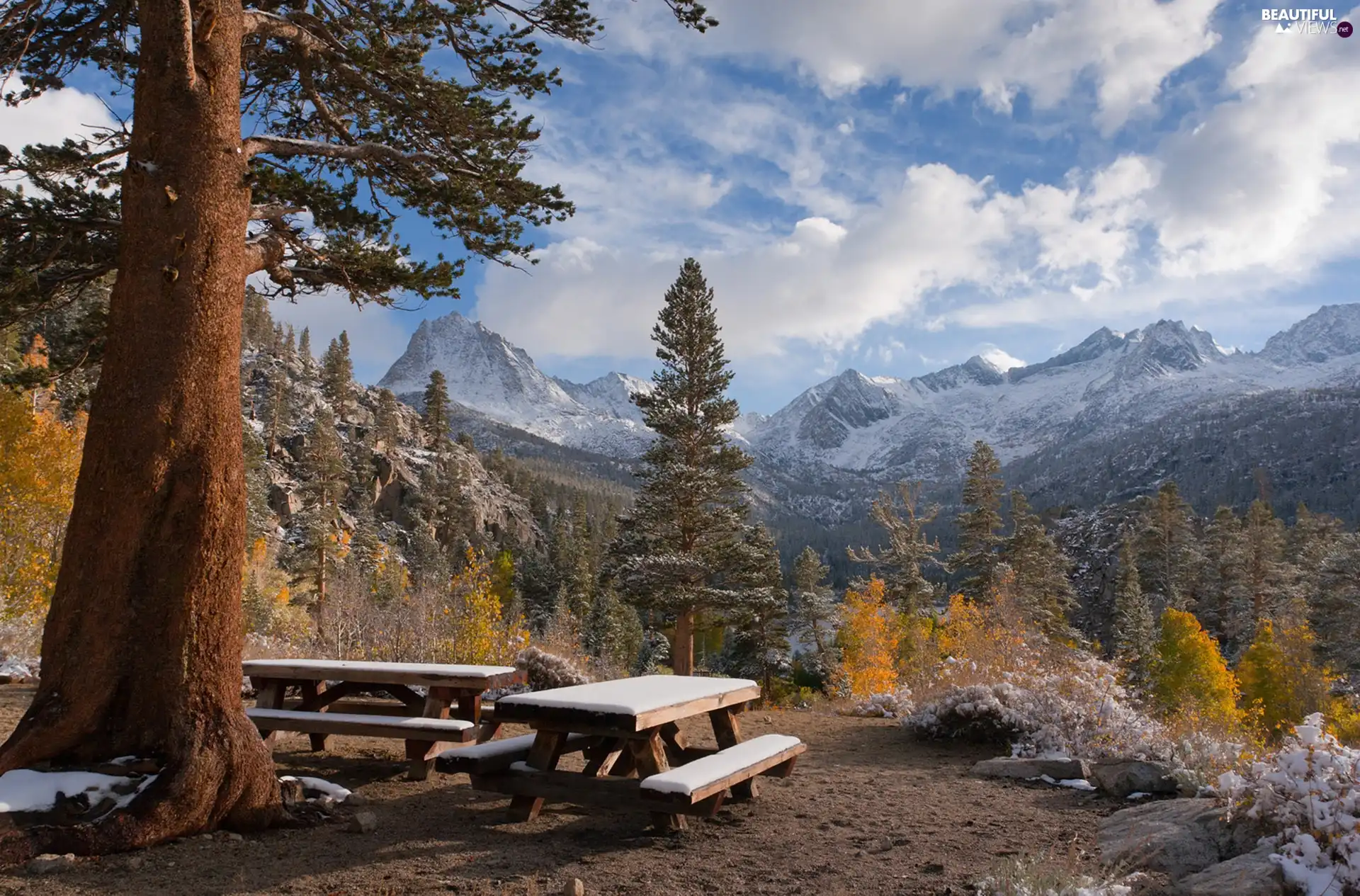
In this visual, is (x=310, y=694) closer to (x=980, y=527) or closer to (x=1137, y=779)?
(x=1137, y=779)

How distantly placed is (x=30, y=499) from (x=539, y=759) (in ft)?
43.3

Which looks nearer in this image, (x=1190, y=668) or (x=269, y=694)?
(x=269, y=694)

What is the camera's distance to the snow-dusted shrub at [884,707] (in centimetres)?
1136

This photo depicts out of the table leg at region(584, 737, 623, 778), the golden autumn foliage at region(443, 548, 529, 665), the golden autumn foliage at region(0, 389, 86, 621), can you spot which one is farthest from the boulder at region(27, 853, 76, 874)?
the golden autumn foliage at region(0, 389, 86, 621)

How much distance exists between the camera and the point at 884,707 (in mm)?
11617

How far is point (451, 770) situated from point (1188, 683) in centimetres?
3550

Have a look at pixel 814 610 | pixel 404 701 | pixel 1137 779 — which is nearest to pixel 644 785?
pixel 404 701

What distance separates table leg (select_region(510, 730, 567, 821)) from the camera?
4.66 meters

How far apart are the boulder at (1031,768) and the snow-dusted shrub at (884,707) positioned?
4093 millimetres

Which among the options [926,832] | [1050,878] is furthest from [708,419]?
[1050,878]

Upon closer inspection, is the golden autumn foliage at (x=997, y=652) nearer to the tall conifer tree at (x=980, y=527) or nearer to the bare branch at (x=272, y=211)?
the bare branch at (x=272, y=211)

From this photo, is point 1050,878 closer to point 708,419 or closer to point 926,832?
point 926,832

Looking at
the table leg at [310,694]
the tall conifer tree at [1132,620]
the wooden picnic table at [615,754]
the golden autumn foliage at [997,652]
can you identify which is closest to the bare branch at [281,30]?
the wooden picnic table at [615,754]

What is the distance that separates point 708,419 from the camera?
18.1 m
